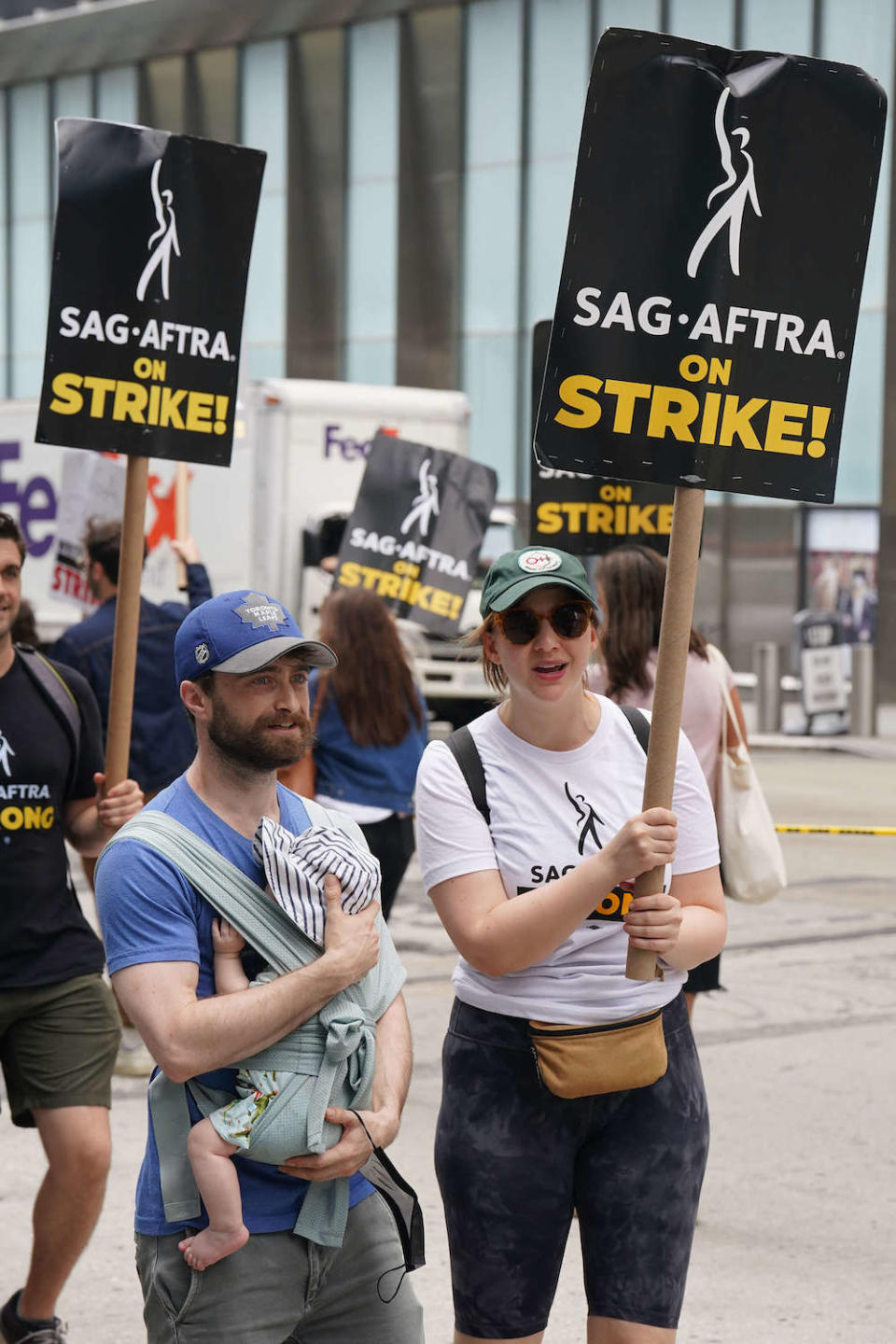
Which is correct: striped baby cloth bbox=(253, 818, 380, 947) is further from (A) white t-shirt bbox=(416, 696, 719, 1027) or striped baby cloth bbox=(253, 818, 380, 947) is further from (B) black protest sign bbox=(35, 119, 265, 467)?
(B) black protest sign bbox=(35, 119, 265, 467)

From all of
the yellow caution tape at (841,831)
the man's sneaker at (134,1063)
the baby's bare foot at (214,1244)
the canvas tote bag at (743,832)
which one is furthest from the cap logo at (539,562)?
the yellow caution tape at (841,831)

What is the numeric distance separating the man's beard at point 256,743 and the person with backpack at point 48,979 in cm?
150

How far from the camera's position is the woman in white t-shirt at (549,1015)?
3305 millimetres

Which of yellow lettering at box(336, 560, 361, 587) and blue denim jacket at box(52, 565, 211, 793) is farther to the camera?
yellow lettering at box(336, 560, 361, 587)

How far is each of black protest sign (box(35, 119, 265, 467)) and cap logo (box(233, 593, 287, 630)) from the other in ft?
6.20

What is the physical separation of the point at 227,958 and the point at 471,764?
2.44ft

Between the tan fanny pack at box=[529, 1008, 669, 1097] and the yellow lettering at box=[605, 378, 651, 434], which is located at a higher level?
the yellow lettering at box=[605, 378, 651, 434]

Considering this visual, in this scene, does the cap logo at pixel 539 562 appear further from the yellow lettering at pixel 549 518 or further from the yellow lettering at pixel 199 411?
the yellow lettering at pixel 549 518

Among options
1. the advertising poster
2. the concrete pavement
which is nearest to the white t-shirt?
the concrete pavement

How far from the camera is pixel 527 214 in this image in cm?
3119

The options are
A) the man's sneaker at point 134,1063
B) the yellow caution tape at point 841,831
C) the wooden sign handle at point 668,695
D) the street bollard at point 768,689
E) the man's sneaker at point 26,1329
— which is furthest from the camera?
the street bollard at point 768,689

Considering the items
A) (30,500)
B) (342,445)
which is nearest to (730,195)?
(342,445)

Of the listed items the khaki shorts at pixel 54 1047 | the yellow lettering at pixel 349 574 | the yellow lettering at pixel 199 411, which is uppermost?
the yellow lettering at pixel 199 411

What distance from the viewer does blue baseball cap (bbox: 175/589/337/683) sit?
9.58 feet
